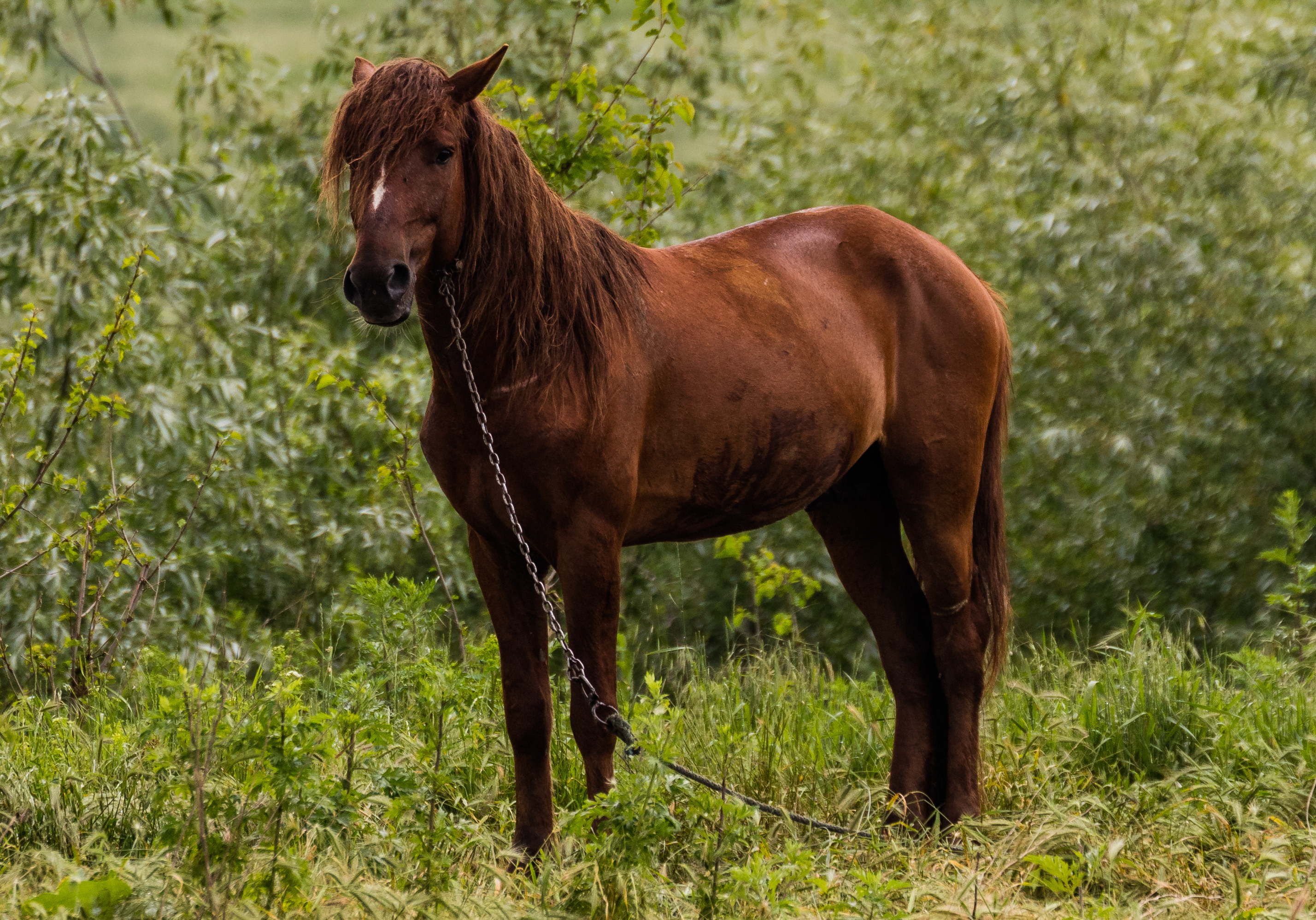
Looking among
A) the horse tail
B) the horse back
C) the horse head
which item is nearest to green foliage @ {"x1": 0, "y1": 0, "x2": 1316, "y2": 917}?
the horse tail

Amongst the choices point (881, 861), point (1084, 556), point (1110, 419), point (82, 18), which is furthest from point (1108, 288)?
point (82, 18)

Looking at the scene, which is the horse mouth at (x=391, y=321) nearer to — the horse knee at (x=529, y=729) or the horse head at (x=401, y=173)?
the horse head at (x=401, y=173)

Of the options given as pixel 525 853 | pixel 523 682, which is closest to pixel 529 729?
pixel 523 682

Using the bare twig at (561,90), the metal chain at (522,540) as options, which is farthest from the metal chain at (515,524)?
the bare twig at (561,90)

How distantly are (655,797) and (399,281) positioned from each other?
1343 millimetres

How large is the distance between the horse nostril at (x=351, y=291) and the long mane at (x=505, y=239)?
0.25 meters

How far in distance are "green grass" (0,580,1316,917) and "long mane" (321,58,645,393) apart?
2.99 ft

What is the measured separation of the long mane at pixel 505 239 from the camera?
118 inches

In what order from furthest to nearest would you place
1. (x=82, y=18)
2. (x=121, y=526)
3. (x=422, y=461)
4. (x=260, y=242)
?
1. (x=260, y=242)
2. (x=82, y=18)
3. (x=422, y=461)
4. (x=121, y=526)

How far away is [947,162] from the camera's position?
31.7ft

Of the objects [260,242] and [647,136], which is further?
[260,242]

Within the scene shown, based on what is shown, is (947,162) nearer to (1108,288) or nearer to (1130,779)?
(1108,288)

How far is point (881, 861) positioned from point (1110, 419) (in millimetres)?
5332

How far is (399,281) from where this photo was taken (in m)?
2.88
